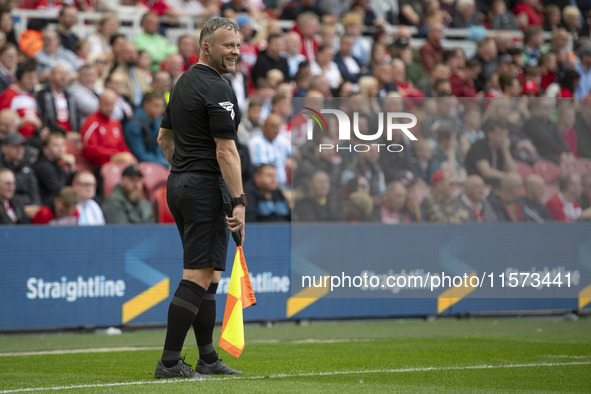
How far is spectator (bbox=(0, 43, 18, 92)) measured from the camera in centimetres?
1382

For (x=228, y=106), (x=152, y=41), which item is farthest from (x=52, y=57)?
(x=228, y=106)

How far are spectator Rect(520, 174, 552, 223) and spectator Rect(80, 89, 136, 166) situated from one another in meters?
5.11

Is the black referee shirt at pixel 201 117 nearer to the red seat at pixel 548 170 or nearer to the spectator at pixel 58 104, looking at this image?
the spectator at pixel 58 104

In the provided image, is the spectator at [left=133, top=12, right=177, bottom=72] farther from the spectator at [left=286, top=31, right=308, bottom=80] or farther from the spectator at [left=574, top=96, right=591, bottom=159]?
the spectator at [left=574, top=96, right=591, bottom=159]

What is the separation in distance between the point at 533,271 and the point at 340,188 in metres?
2.78

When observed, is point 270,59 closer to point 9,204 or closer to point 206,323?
point 9,204

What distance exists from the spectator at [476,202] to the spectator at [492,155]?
11cm

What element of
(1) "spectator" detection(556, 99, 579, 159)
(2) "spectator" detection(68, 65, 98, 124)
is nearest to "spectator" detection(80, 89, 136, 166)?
(2) "spectator" detection(68, 65, 98, 124)

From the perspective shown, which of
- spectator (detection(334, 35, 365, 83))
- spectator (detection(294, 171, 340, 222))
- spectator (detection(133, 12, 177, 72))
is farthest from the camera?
spectator (detection(334, 35, 365, 83))

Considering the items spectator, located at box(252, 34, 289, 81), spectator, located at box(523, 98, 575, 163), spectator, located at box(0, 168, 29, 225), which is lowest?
spectator, located at box(0, 168, 29, 225)

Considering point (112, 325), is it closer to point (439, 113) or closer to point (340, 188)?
point (340, 188)

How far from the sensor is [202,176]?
6.85 metres

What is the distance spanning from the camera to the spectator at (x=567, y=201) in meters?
13.0

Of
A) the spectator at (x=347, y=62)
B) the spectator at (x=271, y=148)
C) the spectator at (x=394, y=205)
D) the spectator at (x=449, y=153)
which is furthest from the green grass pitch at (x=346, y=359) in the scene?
the spectator at (x=347, y=62)
